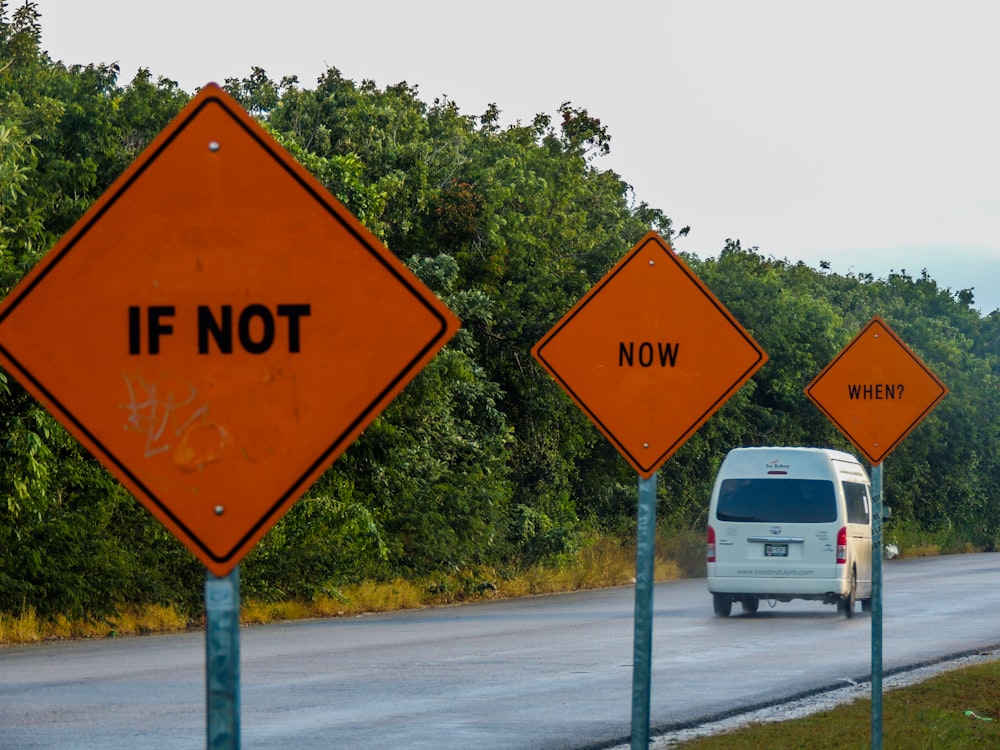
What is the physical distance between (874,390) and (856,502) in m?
15.5

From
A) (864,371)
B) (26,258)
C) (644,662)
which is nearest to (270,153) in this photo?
(644,662)

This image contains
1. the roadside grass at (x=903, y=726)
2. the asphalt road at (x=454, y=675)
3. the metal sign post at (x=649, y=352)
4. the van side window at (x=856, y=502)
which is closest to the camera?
the metal sign post at (x=649, y=352)

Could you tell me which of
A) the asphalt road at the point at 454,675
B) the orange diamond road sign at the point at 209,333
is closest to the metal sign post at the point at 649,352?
the orange diamond road sign at the point at 209,333

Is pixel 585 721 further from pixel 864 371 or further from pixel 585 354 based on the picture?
pixel 585 354

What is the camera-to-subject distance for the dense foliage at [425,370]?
21.3m

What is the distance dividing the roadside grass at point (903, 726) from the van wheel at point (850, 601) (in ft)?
33.5

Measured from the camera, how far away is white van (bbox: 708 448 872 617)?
974 inches

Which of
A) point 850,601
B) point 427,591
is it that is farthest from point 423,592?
point 850,601

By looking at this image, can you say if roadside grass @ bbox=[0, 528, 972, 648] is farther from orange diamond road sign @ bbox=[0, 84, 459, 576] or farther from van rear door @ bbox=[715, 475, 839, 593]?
orange diamond road sign @ bbox=[0, 84, 459, 576]

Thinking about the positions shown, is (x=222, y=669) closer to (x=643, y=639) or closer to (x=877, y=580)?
(x=643, y=639)

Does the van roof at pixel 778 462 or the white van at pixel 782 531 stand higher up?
the van roof at pixel 778 462

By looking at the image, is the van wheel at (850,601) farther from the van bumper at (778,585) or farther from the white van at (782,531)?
the van bumper at (778,585)

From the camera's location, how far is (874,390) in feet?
36.7

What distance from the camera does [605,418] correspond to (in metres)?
7.71
